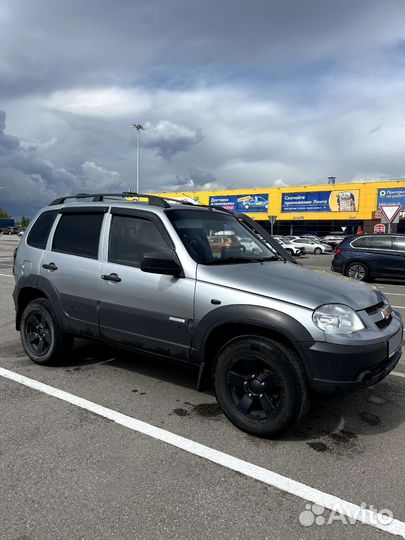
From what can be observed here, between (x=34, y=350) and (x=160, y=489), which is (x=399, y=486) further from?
(x=34, y=350)

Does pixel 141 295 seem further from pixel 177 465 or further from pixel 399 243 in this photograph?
pixel 399 243

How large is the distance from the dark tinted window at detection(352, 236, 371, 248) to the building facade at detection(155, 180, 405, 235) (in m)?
35.7

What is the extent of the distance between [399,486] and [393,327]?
1244 mm

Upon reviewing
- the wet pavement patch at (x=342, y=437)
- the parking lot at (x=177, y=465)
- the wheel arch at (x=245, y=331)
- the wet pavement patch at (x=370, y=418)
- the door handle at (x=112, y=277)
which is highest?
the door handle at (x=112, y=277)

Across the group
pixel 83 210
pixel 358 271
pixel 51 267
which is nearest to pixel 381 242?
pixel 358 271

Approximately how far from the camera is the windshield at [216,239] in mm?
3959

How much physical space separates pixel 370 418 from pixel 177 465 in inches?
71.2

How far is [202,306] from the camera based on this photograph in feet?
11.8

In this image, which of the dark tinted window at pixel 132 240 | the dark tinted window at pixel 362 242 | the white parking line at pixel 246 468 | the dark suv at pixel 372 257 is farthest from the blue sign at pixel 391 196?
the white parking line at pixel 246 468

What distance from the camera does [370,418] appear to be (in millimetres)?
3809

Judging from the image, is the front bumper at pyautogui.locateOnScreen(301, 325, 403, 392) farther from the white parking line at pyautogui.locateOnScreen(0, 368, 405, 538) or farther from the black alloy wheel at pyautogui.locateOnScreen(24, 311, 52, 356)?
the black alloy wheel at pyautogui.locateOnScreen(24, 311, 52, 356)

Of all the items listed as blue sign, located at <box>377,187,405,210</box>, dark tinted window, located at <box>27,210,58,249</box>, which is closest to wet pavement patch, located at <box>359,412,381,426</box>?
dark tinted window, located at <box>27,210,58,249</box>

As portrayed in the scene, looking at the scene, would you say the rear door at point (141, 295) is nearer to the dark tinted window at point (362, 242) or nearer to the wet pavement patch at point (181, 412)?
the wet pavement patch at point (181, 412)

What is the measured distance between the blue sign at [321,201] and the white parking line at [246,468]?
5249 centimetres
